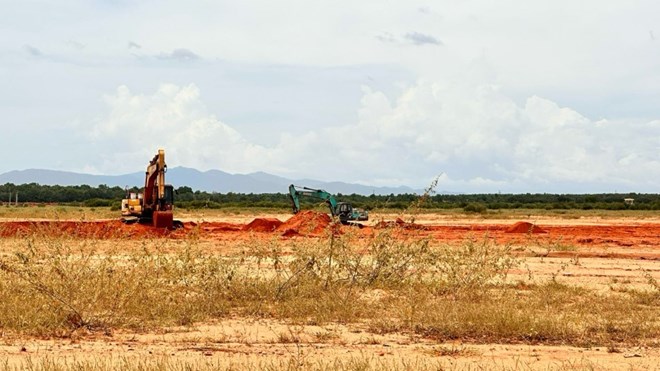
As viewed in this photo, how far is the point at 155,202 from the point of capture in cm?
4019

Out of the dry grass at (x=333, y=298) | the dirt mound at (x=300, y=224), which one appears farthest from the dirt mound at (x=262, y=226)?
the dry grass at (x=333, y=298)

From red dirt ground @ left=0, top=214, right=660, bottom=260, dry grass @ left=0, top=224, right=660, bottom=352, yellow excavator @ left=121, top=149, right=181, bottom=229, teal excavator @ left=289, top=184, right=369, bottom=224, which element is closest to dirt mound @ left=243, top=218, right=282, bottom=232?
red dirt ground @ left=0, top=214, right=660, bottom=260

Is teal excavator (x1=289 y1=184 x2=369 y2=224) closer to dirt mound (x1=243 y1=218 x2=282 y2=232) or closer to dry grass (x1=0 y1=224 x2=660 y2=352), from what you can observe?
dirt mound (x1=243 y1=218 x2=282 y2=232)

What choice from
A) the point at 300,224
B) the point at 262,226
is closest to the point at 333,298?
the point at 300,224

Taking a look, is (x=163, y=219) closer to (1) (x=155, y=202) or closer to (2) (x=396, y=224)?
(1) (x=155, y=202)

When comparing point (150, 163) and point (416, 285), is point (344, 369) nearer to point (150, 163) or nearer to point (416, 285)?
point (416, 285)

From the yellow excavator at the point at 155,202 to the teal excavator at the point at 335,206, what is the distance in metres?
7.83

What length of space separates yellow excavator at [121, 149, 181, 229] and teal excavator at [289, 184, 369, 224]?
308 inches

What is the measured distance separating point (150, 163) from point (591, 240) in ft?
63.8

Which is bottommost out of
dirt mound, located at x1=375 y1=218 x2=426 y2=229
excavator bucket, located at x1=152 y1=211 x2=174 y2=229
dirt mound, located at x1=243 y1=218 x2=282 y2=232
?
dirt mound, located at x1=243 y1=218 x2=282 y2=232

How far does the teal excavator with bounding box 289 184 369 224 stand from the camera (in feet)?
150

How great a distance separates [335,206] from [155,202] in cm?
1005

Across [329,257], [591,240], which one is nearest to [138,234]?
[329,257]

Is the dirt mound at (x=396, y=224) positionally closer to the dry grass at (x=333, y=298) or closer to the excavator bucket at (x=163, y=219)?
the dry grass at (x=333, y=298)
